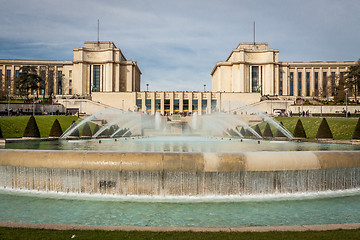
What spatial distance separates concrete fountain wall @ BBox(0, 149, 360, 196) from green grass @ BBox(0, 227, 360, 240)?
3.64m

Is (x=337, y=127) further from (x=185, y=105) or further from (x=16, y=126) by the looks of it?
(x=185, y=105)

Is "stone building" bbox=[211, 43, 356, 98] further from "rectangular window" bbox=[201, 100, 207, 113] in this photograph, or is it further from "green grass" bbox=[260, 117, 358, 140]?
"green grass" bbox=[260, 117, 358, 140]

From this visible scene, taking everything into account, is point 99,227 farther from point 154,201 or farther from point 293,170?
point 293,170

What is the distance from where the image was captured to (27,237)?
17.3 ft

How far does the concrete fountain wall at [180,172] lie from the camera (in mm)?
9227

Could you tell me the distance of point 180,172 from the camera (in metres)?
9.35

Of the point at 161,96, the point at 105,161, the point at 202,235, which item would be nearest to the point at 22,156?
the point at 105,161

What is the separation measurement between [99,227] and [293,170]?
20.8 feet

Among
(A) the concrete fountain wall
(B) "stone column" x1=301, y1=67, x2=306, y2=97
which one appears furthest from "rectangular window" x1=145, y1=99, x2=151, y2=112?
(A) the concrete fountain wall

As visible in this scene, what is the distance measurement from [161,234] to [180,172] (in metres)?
3.86

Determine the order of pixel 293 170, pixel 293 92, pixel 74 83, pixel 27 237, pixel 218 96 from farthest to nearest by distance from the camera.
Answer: pixel 293 92 < pixel 74 83 < pixel 218 96 < pixel 293 170 < pixel 27 237

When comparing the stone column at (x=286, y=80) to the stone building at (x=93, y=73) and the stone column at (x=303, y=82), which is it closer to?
the stone column at (x=303, y=82)

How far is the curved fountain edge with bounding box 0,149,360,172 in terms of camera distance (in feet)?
30.1

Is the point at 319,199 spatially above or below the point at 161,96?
below
